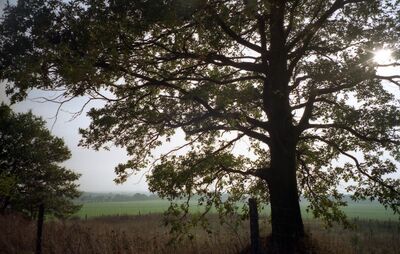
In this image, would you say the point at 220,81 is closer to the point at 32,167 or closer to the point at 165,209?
the point at 32,167

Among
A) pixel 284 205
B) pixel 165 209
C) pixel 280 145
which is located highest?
pixel 280 145

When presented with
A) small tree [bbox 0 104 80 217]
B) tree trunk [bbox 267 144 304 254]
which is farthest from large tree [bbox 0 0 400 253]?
small tree [bbox 0 104 80 217]

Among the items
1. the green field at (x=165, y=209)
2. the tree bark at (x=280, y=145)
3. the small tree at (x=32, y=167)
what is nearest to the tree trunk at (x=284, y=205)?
the tree bark at (x=280, y=145)

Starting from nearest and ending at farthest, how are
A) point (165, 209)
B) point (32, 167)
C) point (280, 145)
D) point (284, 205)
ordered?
point (284, 205), point (280, 145), point (32, 167), point (165, 209)

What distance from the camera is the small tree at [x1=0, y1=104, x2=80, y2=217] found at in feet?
97.8

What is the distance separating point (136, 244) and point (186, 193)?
2.07m

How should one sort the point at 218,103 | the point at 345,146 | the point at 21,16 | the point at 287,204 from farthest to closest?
1. the point at 345,146
2. the point at 287,204
3. the point at 218,103
4. the point at 21,16

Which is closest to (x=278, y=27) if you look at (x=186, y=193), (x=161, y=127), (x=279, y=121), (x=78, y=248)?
(x=279, y=121)

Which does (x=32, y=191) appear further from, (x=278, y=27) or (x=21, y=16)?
(x=278, y=27)

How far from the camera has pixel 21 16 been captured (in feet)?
28.8

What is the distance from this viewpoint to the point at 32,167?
103 ft

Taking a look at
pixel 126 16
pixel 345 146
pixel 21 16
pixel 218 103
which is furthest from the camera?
pixel 345 146

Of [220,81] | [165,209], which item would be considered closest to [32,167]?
[220,81]

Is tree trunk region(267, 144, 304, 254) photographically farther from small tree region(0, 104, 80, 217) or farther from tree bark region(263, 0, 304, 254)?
small tree region(0, 104, 80, 217)
